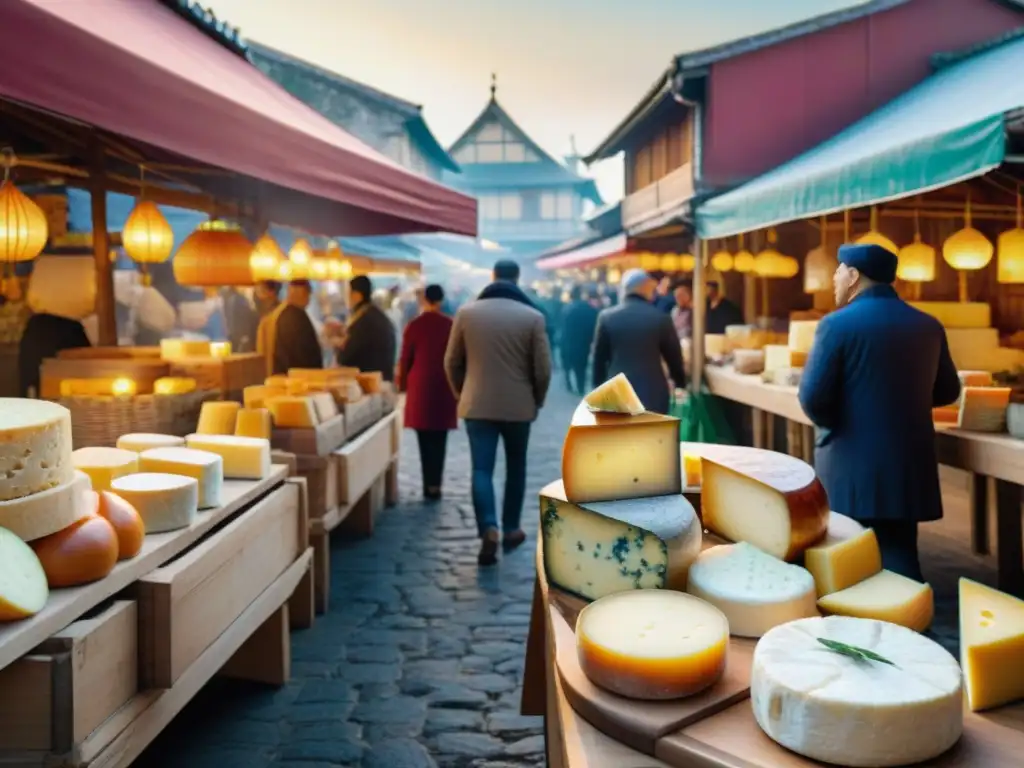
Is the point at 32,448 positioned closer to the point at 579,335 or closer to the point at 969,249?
the point at 969,249

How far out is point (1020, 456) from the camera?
4.18 meters

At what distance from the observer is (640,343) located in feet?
23.5

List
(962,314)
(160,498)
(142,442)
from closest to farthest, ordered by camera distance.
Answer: (160,498), (142,442), (962,314)

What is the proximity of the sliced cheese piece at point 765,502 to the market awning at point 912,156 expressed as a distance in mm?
2190

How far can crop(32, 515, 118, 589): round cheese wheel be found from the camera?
2225 millimetres

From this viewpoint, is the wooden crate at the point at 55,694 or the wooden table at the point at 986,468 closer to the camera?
the wooden crate at the point at 55,694

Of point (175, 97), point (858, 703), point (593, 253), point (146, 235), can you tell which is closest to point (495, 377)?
point (146, 235)

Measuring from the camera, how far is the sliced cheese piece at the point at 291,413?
16.1ft

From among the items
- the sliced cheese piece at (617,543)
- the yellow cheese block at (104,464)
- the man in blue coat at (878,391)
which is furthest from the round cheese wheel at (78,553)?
the man in blue coat at (878,391)

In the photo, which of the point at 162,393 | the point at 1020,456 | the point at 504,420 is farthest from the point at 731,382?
the point at 162,393

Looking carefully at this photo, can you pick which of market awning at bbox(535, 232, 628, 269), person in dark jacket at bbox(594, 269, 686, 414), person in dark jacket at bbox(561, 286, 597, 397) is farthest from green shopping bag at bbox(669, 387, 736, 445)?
person in dark jacket at bbox(561, 286, 597, 397)

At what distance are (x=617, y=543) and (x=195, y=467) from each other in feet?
5.65

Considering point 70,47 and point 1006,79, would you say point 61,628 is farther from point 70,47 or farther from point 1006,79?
point 1006,79

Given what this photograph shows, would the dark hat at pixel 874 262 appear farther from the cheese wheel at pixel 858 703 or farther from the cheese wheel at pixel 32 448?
the cheese wheel at pixel 32 448
